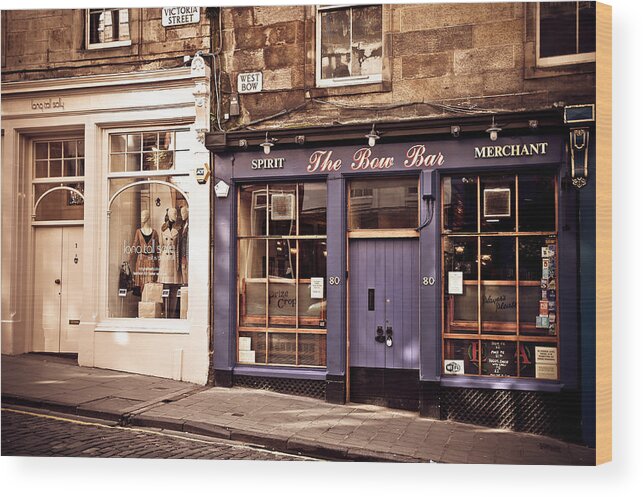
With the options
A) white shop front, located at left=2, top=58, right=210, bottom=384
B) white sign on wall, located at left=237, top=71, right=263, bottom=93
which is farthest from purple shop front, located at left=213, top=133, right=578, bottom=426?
white sign on wall, located at left=237, top=71, right=263, bottom=93

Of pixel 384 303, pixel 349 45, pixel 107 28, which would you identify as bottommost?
pixel 384 303

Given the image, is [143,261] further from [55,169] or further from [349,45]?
[349,45]

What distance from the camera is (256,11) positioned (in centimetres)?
717

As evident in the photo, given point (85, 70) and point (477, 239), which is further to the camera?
point (85, 70)

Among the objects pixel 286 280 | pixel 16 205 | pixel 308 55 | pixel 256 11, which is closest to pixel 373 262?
pixel 286 280

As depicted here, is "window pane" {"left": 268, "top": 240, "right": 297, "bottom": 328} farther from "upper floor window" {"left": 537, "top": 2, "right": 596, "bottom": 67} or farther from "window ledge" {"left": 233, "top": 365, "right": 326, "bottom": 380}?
"upper floor window" {"left": 537, "top": 2, "right": 596, "bottom": 67}

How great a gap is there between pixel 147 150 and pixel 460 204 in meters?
4.14

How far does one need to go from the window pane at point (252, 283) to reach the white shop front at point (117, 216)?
46 cm

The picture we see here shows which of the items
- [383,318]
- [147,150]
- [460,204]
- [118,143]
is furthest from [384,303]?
[118,143]

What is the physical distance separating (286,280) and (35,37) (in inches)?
165

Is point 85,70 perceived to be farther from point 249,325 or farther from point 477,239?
point 477,239

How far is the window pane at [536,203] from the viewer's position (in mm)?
6309

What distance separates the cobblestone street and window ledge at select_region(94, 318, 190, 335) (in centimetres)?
146

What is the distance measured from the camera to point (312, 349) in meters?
7.15
